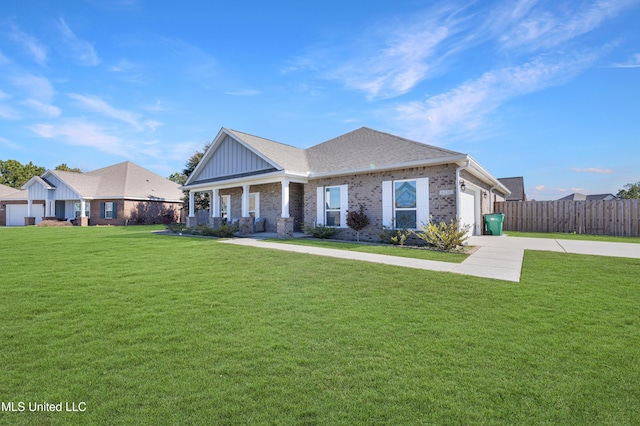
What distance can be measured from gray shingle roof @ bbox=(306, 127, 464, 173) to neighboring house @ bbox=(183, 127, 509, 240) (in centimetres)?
4

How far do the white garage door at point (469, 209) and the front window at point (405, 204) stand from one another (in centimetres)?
249

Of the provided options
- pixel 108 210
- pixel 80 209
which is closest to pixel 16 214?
pixel 80 209

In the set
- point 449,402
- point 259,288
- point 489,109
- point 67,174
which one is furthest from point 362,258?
point 67,174

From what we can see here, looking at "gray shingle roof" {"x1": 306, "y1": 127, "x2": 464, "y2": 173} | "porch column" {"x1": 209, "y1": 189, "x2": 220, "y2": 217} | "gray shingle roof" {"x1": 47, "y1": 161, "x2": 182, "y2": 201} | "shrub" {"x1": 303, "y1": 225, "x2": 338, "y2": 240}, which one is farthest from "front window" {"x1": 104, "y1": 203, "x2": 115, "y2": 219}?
"shrub" {"x1": 303, "y1": 225, "x2": 338, "y2": 240}

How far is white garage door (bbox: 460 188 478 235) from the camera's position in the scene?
41.3ft

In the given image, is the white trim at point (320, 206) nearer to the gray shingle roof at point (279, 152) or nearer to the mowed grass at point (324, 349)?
the gray shingle roof at point (279, 152)

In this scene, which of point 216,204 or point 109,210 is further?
point 109,210

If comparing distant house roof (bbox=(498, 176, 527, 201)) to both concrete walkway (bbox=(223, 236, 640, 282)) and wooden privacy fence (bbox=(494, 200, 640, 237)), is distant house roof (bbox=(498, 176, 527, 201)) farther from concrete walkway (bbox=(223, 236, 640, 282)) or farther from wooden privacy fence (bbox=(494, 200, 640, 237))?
concrete walkway (bbox=(223, 236, 640, 282))

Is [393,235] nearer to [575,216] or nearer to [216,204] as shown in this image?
[575,216]

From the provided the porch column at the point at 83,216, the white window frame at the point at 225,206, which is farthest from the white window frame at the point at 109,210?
the white window frame at the point at 225,206

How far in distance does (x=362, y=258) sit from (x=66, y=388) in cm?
652

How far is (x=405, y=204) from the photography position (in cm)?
1164

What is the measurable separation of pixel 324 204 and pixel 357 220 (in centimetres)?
247

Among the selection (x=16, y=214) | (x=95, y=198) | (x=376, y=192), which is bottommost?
(x=16, y=214)
